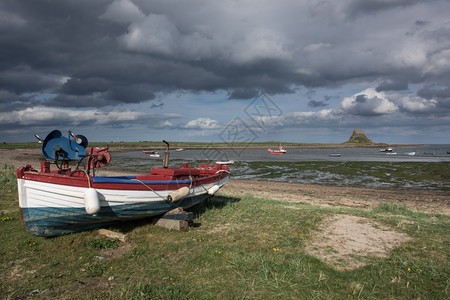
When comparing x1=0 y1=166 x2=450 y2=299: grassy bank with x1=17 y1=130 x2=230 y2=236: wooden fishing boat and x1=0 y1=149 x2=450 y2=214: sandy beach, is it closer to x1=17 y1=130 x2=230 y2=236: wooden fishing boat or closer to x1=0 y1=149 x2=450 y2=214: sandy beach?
x1=17 y1=130 x2=230 y2=236: wooden fishing boat

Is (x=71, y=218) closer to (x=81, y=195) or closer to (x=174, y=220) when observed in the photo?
(x=81, y=195)

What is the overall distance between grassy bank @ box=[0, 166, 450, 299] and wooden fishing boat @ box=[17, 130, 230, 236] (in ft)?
1.68

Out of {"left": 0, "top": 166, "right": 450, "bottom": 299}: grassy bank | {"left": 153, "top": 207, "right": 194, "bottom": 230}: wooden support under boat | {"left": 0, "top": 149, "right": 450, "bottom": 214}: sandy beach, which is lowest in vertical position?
{"left": 0, "top": 149, "right": 450, "bottom": 214}: sandy beach

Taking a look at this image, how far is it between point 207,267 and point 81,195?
3.82m

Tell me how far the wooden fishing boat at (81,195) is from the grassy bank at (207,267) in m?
0.51

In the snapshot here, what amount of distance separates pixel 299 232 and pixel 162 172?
4.95 metres

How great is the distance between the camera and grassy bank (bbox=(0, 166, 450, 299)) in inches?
209

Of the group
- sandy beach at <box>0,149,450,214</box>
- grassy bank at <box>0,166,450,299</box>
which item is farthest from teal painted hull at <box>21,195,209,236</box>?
sandy beach at <box>0,149,450,214</box>

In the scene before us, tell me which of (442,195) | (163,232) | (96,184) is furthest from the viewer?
(442,195)

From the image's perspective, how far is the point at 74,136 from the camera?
956 cm

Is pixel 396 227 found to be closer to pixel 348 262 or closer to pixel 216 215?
pixel 348 262

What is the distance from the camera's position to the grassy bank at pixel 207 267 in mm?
5301

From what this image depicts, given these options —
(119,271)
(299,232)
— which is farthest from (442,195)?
(119,271)

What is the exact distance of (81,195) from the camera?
7.48m
